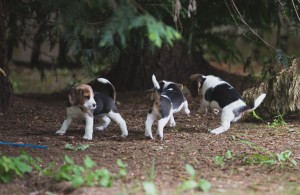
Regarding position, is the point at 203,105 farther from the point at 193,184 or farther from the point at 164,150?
the point at 193,184

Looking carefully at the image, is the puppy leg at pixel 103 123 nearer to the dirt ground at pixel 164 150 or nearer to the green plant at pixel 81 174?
the dirt ground at pixel 164 150

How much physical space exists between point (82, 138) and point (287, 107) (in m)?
3.47

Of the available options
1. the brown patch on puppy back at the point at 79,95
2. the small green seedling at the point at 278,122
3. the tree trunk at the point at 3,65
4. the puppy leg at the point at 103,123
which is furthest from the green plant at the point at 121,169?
the tree trunk at the point at 3,65

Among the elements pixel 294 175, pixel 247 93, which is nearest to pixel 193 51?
pixel 247 93

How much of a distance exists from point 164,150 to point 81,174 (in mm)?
1674

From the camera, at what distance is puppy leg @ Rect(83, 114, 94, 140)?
8023mm

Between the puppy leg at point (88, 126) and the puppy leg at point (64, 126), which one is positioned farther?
the puppy leg at point (64, 126)

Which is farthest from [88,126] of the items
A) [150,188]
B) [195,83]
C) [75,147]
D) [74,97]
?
[150,188]

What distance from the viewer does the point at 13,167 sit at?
6.13 m

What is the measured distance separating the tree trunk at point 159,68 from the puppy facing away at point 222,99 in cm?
275

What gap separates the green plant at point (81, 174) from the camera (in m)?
5.84

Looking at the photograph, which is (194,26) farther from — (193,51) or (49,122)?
(49,122)

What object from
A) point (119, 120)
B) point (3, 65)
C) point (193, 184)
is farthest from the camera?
point (3, 65)

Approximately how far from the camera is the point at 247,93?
9766mm
